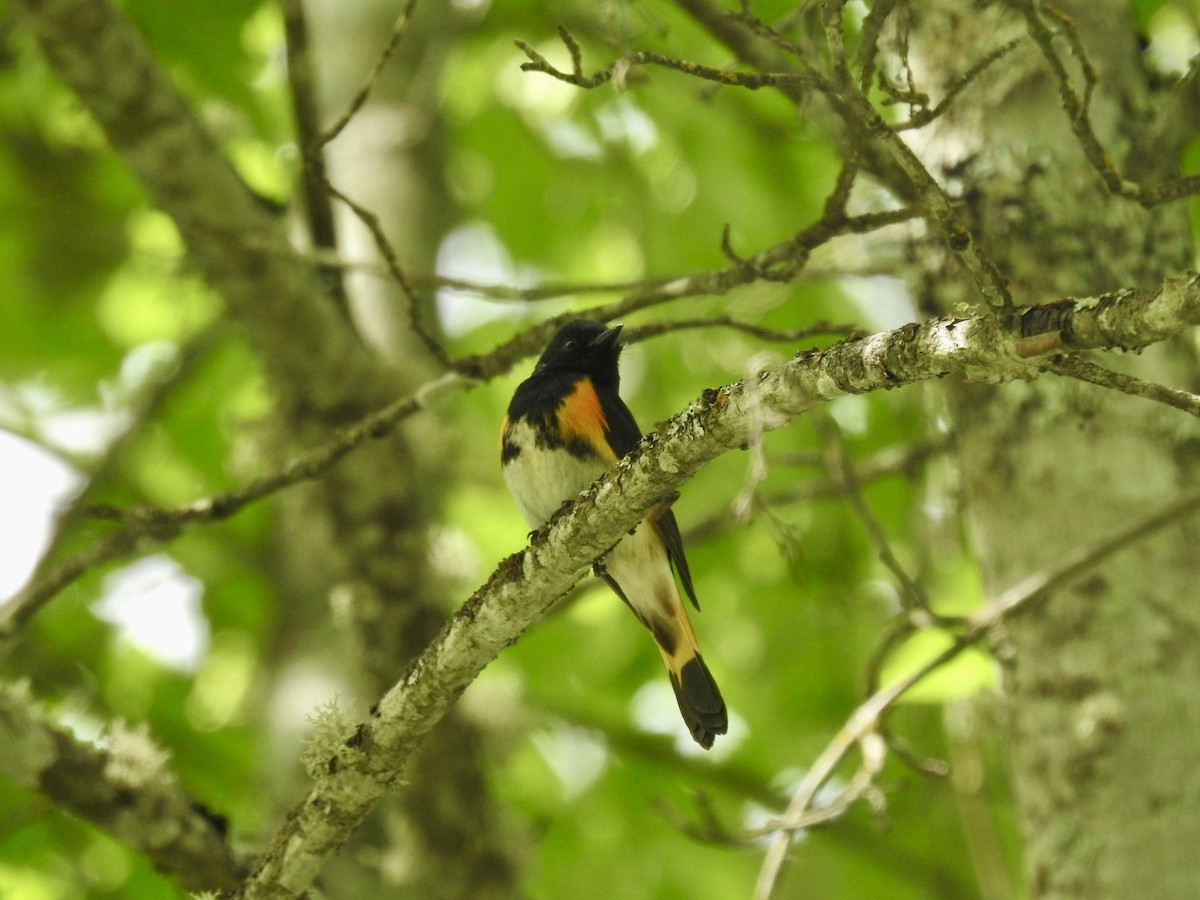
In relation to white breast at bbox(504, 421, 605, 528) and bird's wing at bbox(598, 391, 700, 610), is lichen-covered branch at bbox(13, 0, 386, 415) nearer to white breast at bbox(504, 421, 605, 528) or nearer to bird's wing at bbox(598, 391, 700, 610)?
white breast at bbox(504, 421, 605, 528)

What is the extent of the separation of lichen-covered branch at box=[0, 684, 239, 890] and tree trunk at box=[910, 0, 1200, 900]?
2.18 metres

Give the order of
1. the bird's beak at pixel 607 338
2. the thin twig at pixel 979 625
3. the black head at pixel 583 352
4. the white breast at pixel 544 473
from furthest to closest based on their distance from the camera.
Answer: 1. the black head at pixel 583 352
2. the bird's beak at pixel 607 338
3. the white breast at pixel 544 473
4. the thin twig at pixel 979 625

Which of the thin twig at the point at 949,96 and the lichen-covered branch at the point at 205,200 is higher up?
the lichen-covered branch at the point at 205,200

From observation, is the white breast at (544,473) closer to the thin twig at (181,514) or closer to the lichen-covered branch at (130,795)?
the thin twig at (181,514)

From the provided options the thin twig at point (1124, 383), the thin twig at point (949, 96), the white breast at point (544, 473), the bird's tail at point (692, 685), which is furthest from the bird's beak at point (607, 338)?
the thin twig at point (1124, 383)

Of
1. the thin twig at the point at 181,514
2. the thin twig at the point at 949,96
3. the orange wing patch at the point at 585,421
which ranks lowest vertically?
the thin twig at the point at 181,514

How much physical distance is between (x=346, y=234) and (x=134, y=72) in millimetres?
2365

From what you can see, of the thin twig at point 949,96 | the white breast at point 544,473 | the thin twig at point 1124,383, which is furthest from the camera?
the white breast at point 544,473

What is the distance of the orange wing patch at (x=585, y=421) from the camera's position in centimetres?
373

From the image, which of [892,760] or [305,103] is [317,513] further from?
[892,760]

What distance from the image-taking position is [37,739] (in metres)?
2.94

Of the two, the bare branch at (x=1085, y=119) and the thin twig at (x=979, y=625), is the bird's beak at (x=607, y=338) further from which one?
the bare branch at (x=1085, y=119)

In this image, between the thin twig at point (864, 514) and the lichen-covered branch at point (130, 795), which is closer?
the lichen-covered branch at point (130, 795)

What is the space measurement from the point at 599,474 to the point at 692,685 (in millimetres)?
742
